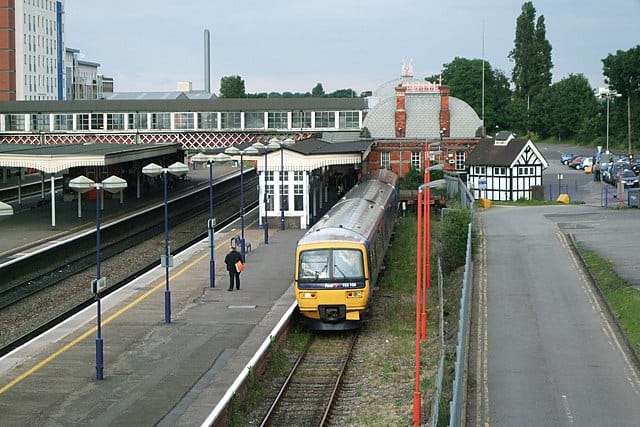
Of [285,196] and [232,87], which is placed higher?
[232,87]

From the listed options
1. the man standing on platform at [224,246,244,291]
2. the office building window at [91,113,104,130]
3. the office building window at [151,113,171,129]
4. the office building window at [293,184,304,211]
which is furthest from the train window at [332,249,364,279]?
Answer: the office building window at [91,113,104,130]

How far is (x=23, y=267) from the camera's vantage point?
35.7m

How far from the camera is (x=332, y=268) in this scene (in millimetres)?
25625

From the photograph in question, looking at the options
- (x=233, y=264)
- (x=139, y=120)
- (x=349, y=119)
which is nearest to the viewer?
(x=233, y=264)

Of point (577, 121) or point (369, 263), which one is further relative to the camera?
point (577, 121)

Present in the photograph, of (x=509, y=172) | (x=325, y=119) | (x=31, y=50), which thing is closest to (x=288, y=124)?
(x=325, y=119)

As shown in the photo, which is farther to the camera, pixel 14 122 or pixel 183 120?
pixel 14 122

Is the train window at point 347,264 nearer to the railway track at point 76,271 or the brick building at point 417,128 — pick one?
the railway track at point 76,271

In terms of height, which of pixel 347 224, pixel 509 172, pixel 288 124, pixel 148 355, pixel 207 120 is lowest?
pixel 148 355

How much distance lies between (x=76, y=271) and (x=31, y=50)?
257 feet

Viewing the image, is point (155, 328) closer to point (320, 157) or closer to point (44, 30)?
point (320, 157)

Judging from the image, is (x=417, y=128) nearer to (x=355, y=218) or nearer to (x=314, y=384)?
(x=355, y=218)

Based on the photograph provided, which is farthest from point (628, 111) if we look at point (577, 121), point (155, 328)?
point (155, 328)

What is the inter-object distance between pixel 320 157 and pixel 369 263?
21.6m
